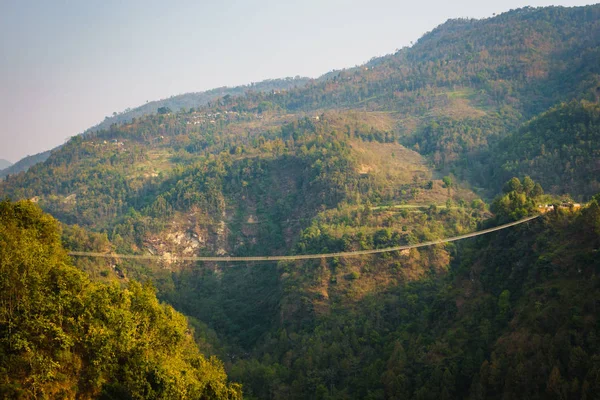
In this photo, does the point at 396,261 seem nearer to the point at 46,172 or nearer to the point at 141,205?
the point at 141,205

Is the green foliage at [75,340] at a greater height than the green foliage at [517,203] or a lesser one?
greater

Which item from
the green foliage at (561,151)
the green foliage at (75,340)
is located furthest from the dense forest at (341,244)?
the green foliage at (561,151)

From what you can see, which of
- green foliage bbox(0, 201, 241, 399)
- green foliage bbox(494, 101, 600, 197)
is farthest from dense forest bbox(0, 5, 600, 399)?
green foliage bbox(494, 101, 600, 197)

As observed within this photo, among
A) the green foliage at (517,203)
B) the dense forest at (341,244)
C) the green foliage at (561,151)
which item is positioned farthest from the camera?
the green foliage at (561,151)

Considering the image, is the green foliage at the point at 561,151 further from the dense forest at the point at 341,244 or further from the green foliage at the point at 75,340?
the green foliage at the point at 75,340

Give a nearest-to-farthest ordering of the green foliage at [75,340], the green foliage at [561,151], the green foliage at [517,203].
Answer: the green foliage at [75,340] → the green foliage at [517,203] → the green foliage at [561,151]

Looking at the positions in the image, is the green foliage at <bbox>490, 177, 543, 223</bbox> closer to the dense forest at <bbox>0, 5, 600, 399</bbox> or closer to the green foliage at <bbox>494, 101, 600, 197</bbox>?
the dense forest at <bbox>0, 5, 600, 399</bbox>

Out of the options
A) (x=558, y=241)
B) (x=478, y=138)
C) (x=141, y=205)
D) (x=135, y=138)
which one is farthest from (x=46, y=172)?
(x=558, y=241)

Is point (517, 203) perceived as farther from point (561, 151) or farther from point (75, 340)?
point (75, 340)

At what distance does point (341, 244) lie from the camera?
66.4m

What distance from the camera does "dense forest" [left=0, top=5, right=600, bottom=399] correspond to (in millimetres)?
30172

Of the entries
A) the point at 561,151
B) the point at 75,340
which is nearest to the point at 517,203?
the point at 561,151

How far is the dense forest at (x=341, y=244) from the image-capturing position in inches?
1188

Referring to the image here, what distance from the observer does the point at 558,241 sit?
41156 mm
